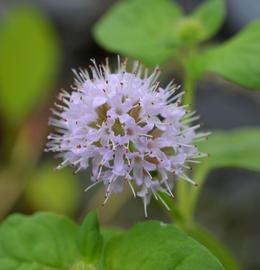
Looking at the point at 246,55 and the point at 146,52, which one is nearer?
the point at 246,55

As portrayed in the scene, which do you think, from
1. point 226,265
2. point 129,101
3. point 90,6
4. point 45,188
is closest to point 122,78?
point 129,101

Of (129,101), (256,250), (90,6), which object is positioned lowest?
(256,250)

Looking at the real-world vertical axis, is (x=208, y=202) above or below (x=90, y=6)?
below

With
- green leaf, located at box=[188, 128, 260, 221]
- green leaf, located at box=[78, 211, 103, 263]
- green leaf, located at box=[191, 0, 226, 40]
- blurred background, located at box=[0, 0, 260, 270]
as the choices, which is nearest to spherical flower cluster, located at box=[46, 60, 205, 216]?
green leaf, located at box=[78, 211, 103, 263]

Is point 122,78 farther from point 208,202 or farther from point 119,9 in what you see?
point 208,202

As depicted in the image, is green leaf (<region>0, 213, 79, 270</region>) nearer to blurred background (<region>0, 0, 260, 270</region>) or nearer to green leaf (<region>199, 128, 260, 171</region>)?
green leaf (<region>199, 128, 260, 171</region>)

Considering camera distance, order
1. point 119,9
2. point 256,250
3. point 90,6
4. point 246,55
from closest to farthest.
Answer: point 246,55, point 119,9, point 256,250, point 90,6

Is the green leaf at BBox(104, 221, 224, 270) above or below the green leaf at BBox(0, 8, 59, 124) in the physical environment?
below
